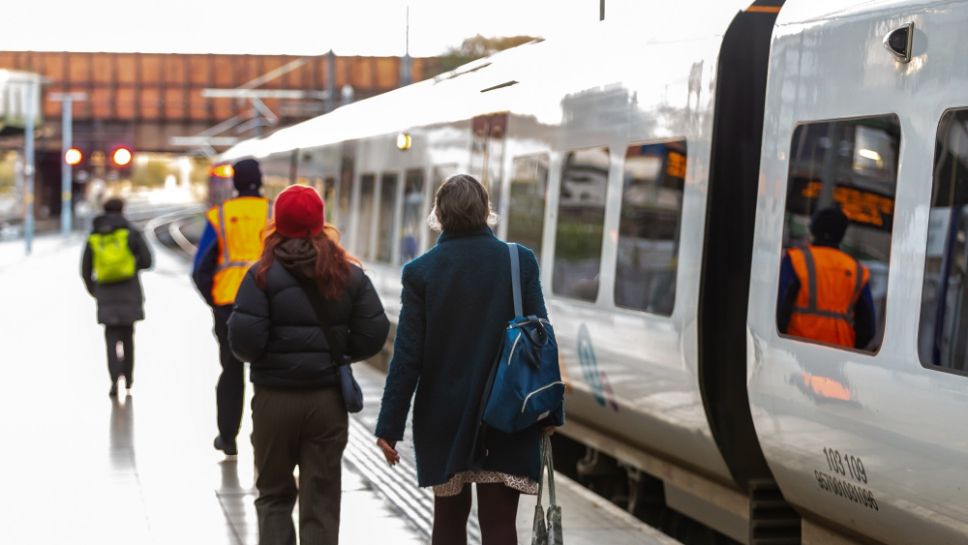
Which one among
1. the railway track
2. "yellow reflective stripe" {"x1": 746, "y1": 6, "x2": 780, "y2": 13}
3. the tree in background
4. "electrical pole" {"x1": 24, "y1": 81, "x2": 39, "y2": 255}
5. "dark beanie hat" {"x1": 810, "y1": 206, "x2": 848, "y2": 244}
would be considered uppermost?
the tree in background

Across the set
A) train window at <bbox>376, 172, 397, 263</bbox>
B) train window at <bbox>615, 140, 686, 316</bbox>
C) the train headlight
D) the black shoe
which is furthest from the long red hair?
train window at <bbox>376, 172, 397, 263</bbox>

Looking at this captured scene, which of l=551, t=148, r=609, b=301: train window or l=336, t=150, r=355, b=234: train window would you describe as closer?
l=551, t=148, r=609, b=301: train window

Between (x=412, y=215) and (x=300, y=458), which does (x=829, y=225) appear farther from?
(x=412, y=215)

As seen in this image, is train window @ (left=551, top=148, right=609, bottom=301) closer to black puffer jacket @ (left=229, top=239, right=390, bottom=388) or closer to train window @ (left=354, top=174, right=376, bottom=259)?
black puffer jacket @ (left=229, top=239, right=390, bottom=388)

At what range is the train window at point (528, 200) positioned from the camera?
11.2 m

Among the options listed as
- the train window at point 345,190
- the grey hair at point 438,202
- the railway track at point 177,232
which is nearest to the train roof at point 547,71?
the train window at point 345,190

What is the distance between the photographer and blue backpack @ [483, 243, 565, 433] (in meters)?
5.48

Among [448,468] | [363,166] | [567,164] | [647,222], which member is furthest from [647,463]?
[363,166]

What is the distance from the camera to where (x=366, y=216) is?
64.4 ft

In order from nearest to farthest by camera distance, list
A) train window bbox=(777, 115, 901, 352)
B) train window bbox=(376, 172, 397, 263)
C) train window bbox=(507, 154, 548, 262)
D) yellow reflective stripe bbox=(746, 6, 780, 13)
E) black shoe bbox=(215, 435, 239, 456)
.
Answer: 1. train window bbox=(777, 115, 901, 352)
2. yellow reflective stripe bbox=(746, 6, 780, 13)
3. black shoe bbox=(215, 435, 239, 456)
4. train window bbox=(507, 154, 548, 262)
5. train window bbox=(376, 172, 397, 263)

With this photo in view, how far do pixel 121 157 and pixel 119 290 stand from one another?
1204 cm

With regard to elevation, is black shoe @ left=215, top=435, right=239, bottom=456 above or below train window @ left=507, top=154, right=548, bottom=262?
below

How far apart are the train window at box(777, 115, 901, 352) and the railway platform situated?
4.85 feet

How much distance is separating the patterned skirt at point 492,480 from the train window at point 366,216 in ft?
43.7
